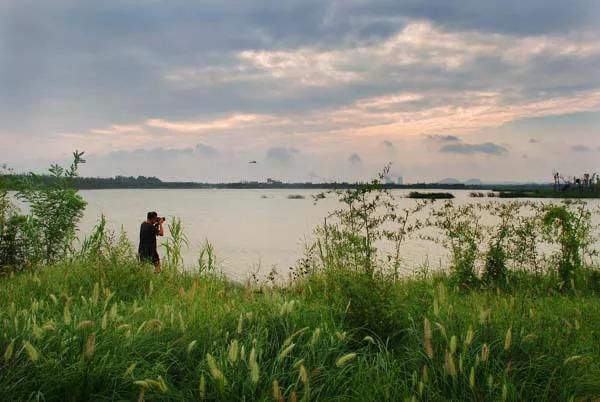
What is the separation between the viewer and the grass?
414 cm

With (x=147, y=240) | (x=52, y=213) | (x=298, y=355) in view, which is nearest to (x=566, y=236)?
(x=298, y=355)

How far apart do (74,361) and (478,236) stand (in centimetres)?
870

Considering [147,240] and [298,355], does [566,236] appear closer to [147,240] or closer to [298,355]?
[298,355]

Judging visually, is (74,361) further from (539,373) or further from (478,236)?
(478,236)

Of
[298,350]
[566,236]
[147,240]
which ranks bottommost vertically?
[298,350]

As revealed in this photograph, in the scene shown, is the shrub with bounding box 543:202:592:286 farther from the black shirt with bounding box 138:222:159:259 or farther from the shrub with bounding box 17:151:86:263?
the shrub with bounding box 17:151:86:263

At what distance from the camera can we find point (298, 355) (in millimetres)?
4672

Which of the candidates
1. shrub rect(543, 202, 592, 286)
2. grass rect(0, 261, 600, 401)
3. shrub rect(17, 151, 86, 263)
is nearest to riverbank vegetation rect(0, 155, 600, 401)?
grass rect(0, 261, 600, 401)

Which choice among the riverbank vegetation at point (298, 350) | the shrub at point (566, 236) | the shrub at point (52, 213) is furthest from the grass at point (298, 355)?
the shrub at point (52, 213)

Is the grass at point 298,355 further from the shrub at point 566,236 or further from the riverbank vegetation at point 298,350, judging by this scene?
the shrub at point 566,236

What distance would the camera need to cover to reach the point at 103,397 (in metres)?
4.16

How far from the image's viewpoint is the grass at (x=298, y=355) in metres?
4.14

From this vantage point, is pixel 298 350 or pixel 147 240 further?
pixel 147 240

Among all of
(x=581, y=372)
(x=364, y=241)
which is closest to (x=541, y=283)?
(x=364, y=241)
